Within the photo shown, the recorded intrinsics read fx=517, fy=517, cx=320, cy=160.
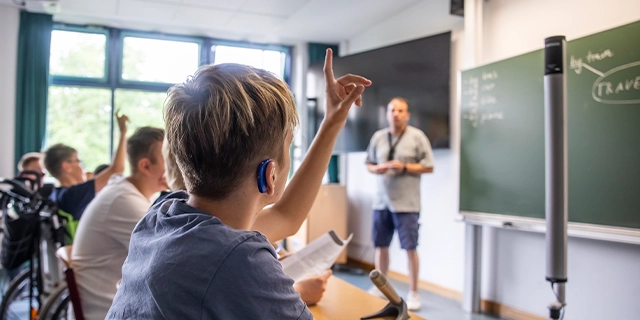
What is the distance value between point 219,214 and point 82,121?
6061mm

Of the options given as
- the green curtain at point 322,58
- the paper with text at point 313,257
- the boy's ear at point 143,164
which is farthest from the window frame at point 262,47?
the paper with text at point 313,257

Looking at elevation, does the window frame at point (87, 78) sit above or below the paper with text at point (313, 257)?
above

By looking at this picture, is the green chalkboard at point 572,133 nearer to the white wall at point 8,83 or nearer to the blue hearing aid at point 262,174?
the blue hearing aid at point 262,174

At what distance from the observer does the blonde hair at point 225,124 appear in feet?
2.50

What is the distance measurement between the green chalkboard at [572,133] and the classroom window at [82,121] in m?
4.36

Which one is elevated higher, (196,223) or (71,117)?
(71,117)

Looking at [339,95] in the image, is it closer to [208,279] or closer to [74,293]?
[208,279]

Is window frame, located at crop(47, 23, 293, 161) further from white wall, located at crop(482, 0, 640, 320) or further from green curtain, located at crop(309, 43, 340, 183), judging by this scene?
white wall, located at crop(482, 0, 640, 320)

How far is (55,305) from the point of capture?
8.04 feet

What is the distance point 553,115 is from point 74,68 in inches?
215

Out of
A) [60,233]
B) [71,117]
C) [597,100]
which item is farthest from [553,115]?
[71,117]

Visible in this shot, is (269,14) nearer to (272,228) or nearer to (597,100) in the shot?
(597,100)

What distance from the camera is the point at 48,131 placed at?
6.00 m

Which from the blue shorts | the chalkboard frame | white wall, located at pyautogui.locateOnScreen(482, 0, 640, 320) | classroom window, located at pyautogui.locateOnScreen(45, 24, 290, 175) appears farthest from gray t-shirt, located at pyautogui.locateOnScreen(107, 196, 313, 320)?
classroom window, located at pyautogui.locateOnScreen(45, 24, 290, 175)
